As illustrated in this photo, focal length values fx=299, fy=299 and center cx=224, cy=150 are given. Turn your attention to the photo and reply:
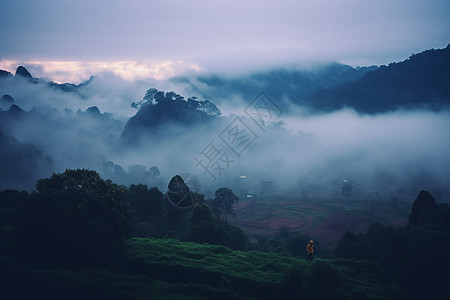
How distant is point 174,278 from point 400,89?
546 ft

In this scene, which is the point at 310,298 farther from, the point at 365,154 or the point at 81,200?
the point at 365,154

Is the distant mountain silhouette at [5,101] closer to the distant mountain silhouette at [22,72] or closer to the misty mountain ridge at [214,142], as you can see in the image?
the misty mountain ridge at [214,142]

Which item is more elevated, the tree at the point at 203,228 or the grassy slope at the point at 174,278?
the tree at the point at 203,228

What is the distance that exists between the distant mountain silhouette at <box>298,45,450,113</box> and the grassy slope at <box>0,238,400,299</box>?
482 ft

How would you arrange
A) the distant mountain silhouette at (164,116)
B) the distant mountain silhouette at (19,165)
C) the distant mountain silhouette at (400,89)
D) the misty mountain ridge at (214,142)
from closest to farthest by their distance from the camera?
the distant mountain silhouette at (19,165) → the misty mountain ridge at (214,142) → the distant mountain silhouette at (164,116) → the distant mountain silhouette at (400,89)

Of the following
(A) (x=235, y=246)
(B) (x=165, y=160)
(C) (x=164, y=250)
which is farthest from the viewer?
(B) (x=165, y=160)

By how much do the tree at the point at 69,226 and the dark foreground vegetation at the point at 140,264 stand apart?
0.19 feet

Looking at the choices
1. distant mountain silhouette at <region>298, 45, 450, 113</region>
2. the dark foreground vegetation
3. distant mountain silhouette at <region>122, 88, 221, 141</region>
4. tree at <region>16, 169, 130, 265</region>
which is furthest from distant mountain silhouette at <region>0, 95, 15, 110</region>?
distant mountain silhouette at <region>298, 45, 450, 113</region>

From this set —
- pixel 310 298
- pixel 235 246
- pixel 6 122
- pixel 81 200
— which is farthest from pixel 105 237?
pixel 6 122

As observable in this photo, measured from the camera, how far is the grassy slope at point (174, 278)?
1545 cm

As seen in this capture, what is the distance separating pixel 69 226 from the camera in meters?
17.9

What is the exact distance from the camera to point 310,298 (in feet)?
51.8

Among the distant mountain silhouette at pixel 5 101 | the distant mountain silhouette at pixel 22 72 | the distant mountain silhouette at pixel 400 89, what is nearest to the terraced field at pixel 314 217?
the distant mountain silhouette at pixel 5 101

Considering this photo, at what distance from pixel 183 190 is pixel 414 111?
446 ft
